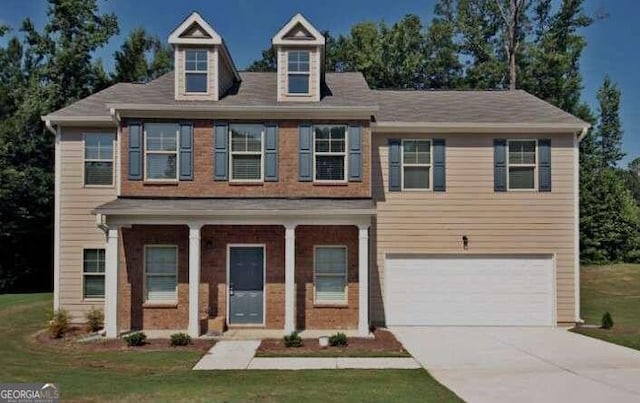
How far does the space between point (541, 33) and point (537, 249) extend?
20.8 metres

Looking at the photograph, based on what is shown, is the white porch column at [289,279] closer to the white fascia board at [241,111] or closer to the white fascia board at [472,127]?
the white fascia board at [241,111]

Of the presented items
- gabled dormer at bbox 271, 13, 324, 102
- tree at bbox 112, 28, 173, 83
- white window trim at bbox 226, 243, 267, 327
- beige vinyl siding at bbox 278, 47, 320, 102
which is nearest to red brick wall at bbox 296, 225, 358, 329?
white window trim at bbox 226, 243, 267, 327

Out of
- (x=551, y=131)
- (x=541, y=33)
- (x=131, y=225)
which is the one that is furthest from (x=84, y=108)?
(x=541, y=33)

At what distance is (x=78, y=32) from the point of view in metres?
30.4

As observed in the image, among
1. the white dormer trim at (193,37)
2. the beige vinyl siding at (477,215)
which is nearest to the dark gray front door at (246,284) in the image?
the beige vinyl siding at (477,215)

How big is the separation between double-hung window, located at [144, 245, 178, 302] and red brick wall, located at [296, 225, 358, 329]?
3.46 meters

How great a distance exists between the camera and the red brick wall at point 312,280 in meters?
16.9

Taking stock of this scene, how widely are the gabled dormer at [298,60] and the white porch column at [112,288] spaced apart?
5953 millimetres

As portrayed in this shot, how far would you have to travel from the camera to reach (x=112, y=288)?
1573 cm

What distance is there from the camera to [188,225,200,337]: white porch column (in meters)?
15.8

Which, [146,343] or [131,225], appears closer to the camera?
[146,343]

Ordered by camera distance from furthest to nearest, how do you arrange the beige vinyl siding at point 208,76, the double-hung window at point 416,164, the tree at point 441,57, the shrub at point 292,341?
the tree at point 441,57
the double-hung window at point 416,164
the beige vinyl siding at point 208,76
the shrub at point 292,341

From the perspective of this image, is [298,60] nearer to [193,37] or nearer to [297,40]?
[297,40]

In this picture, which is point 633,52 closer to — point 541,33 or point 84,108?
point 541,33
